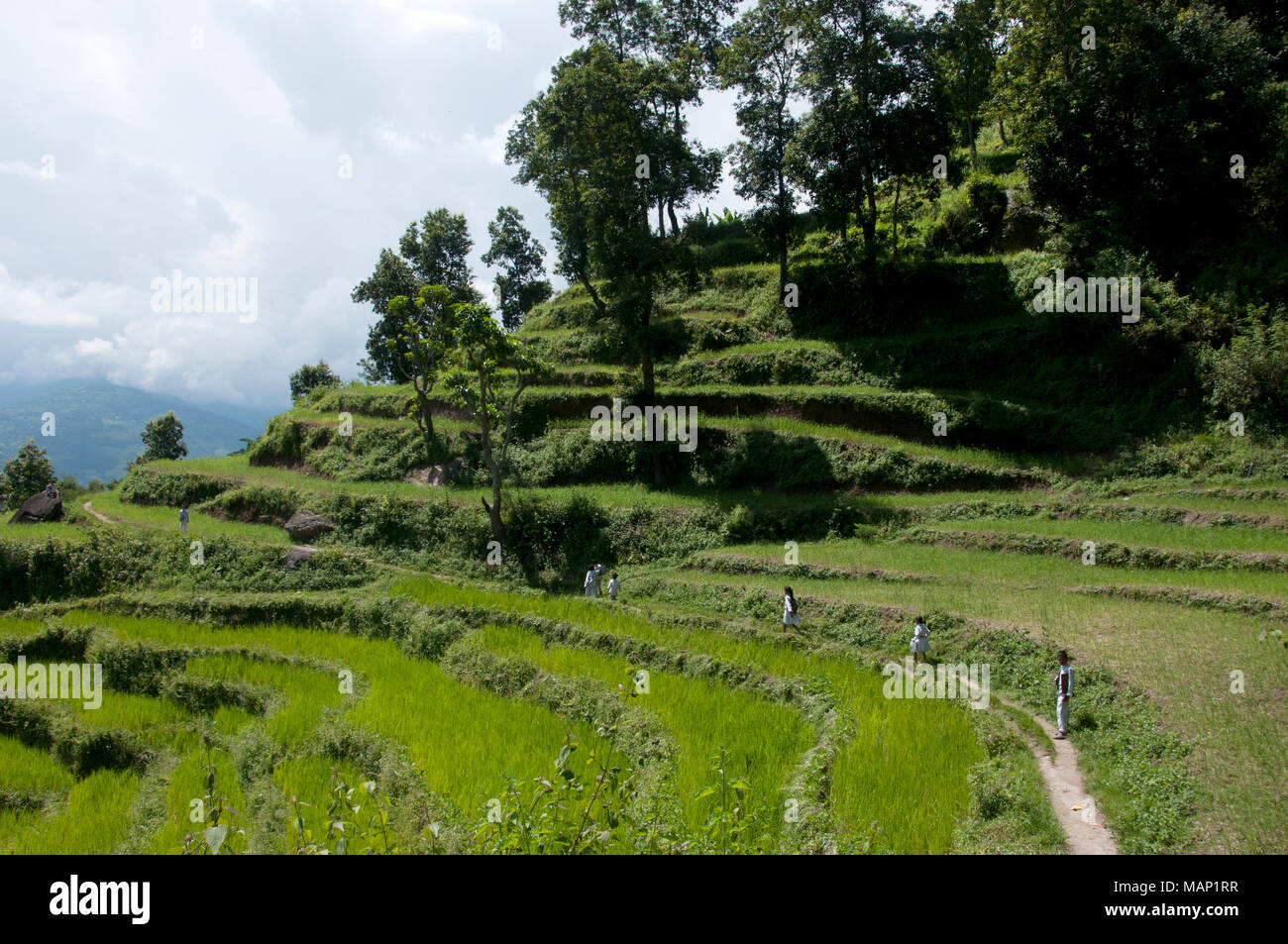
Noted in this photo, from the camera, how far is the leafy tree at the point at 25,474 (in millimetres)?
55094

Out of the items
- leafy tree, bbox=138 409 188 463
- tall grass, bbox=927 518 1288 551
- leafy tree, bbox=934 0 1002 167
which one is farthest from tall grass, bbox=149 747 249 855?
leafy tree, bbox=138 409 188 463

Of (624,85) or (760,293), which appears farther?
(760,293)

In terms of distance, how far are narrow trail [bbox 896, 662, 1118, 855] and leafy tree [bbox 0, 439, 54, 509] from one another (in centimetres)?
6740

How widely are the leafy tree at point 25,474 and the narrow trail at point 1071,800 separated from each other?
221 feet

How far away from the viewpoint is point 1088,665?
42.0ft

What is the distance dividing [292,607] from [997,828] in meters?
18.5

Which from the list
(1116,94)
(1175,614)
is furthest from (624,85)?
(1175,614)

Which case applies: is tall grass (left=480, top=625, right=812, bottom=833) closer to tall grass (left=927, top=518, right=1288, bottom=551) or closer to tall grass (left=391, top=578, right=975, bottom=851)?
tall grass (left=391, top=578, right=975, bottom=851)

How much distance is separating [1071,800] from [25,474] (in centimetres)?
7021

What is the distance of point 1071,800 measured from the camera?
9.55 metres

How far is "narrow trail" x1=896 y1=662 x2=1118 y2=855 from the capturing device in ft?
27.8

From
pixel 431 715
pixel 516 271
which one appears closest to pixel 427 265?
pixel 516 271

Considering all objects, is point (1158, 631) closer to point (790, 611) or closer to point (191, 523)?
point (790, 611)
